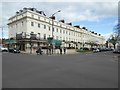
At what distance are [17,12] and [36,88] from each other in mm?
55558

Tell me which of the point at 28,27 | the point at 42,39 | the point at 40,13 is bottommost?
the point at 42,39

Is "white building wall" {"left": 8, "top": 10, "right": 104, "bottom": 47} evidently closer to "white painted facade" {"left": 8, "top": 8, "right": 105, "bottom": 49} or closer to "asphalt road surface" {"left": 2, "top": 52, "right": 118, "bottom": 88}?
"white painted facade" {"left": 8, "top": 8, "right": 105, "bottom": 49}

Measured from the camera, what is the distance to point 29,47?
160ft

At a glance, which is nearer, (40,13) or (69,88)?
(69,88)

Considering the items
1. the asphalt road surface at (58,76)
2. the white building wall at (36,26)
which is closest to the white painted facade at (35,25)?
the white building wall at (36,26)

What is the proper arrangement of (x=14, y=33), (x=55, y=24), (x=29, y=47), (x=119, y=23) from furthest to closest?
(x=55, y=24)
(x=14, y=33)
(x=29, y=47)
(x=119, y=23)

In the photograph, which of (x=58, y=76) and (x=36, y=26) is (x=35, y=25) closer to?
(x=36, y=26)

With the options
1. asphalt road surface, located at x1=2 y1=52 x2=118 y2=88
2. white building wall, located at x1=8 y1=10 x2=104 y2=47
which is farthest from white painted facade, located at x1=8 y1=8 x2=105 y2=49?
asphalt road surface, located at x1=2 y1=52 x2=118 y2=88

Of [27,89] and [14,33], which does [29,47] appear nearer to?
[14,33]

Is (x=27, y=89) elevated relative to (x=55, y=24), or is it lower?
lower

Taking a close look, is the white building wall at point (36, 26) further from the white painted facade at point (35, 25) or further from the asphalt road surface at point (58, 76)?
the asphalt road surface at point (58, 76)

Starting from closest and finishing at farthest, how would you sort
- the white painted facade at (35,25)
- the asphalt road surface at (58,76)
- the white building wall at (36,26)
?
the asphalt road surface at (58,76)
the white building wall at (36,26)
the white painted facade at (35,25)

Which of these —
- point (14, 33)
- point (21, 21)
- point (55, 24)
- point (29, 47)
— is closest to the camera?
point (29, 47)

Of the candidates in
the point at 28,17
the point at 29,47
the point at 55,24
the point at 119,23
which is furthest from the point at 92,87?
the point at 55,24
